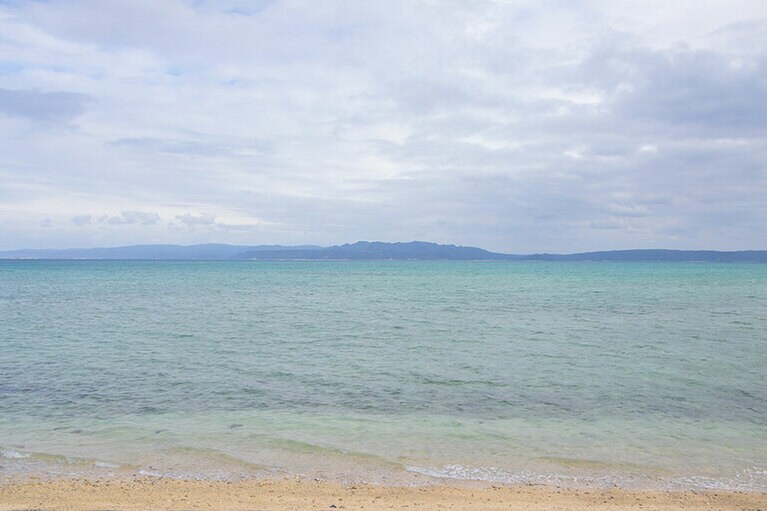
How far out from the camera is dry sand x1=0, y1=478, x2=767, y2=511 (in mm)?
7973

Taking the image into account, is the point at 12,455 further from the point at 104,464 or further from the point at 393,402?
the point at 393,402

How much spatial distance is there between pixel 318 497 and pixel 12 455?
576cm

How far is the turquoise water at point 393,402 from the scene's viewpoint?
32.5 feet

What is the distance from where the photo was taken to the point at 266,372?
17.6 metres

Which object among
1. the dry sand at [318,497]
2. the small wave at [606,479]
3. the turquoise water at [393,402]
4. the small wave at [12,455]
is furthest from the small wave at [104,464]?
the small wave at [606,479]

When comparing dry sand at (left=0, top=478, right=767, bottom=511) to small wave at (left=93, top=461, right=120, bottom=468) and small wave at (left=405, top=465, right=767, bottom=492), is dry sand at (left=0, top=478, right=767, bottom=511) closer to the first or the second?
small wave at (left=405, top=465, right=767, bottom=492)

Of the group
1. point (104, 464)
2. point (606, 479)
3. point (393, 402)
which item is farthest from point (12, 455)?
point (606, 479)

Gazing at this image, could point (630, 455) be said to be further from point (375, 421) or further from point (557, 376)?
point (557, 376)

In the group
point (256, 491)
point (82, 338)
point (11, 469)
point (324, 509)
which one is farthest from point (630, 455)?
point (82, 338)

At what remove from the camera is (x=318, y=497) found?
27.8ft

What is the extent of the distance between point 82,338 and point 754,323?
1281 inches

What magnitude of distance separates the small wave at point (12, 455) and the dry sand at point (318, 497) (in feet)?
4.45

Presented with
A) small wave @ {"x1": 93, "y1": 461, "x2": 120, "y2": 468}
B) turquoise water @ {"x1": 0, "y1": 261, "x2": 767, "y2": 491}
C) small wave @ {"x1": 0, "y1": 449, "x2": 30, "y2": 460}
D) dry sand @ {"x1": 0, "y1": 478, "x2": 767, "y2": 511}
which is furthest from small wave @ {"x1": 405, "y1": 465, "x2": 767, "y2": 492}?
small wave @ {"x1": 0, "y1": 449, "x2": 30, "y2": 460}

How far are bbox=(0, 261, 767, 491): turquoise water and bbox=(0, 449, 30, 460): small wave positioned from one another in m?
0.05
